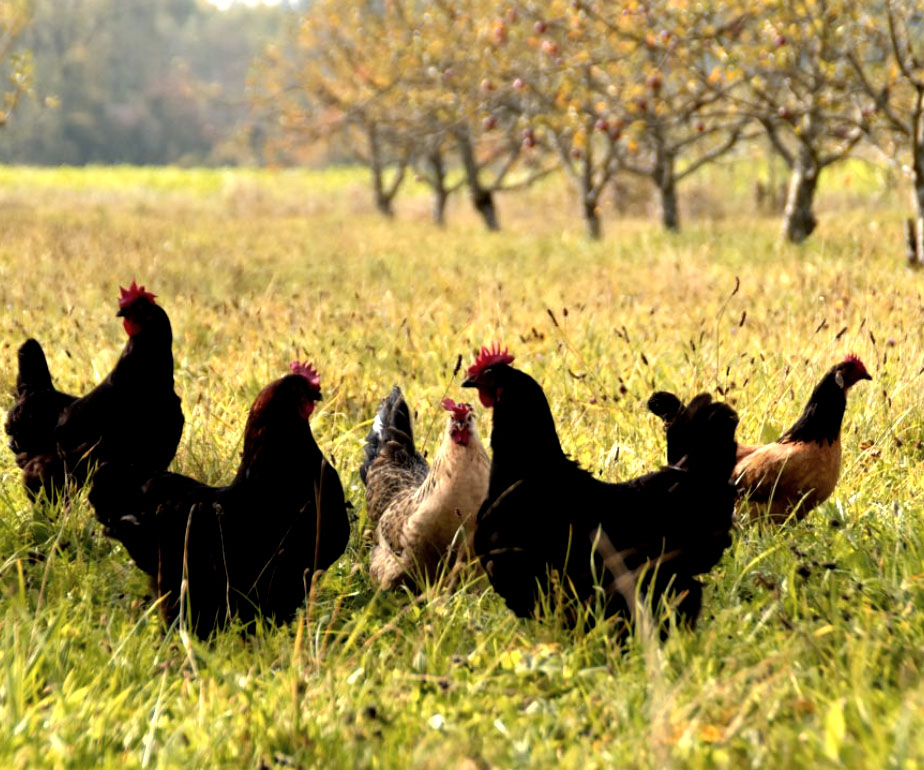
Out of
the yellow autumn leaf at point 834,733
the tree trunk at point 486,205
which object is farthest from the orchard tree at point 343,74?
the yellow autumn leaf at point 834,733

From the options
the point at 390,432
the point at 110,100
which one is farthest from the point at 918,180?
the point at 110,100

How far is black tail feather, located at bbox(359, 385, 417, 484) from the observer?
4.55m

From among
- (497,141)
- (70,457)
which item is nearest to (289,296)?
(70,457)

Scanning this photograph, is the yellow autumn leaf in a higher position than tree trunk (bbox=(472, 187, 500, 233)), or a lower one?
lower

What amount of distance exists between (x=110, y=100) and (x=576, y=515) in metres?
93.7

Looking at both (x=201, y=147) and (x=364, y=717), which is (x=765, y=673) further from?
(x=201, y=147)

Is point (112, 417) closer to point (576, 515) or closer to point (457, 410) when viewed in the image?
point (457, 410)

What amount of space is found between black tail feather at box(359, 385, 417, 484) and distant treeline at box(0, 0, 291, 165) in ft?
239

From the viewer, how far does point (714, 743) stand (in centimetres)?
229

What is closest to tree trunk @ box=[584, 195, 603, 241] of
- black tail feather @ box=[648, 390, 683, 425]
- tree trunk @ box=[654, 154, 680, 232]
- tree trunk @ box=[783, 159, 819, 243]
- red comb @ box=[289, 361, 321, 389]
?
tree trunk @ box=[654, 154, 680, 232]

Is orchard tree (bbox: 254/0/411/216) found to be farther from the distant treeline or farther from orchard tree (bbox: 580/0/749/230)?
the distant treeline

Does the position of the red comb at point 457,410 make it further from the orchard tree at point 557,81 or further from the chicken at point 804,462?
the orchard tree at point 557,81

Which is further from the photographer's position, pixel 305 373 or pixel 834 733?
pixel 305 373

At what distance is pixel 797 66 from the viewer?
10.0 metres
